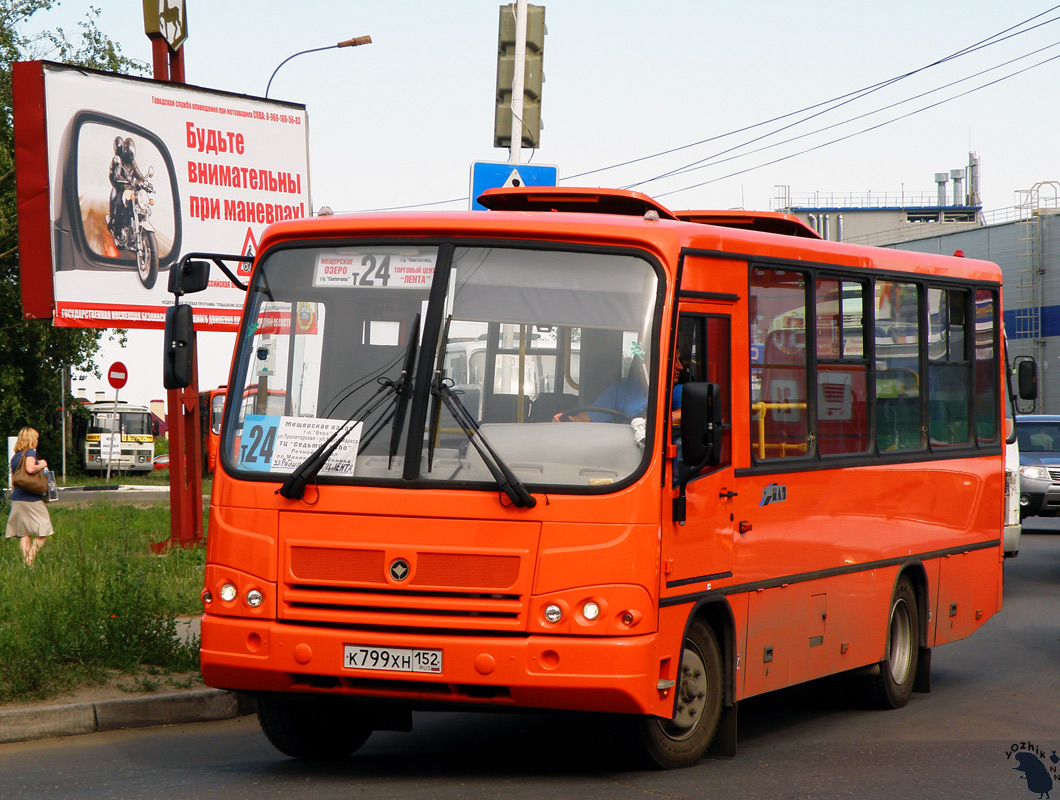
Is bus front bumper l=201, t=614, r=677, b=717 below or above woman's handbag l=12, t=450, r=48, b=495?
below

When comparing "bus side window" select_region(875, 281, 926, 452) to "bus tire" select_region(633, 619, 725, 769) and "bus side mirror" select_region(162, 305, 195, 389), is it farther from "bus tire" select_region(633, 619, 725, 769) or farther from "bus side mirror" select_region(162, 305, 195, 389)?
"bus side mirror" select_region(162, 305, 195, 389)

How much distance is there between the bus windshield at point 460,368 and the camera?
22.3ft

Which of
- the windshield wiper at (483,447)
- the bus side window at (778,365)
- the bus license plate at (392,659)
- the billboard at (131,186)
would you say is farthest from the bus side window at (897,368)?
the billboard at (131,186)

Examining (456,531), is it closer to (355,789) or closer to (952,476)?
(355,789)

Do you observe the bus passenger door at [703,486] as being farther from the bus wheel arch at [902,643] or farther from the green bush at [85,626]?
the green bush at [85,626]

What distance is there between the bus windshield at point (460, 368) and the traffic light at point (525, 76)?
837 cm

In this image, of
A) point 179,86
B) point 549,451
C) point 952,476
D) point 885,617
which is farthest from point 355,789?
point 179,86

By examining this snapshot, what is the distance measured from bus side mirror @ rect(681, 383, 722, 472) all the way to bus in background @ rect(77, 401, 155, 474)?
140 ft

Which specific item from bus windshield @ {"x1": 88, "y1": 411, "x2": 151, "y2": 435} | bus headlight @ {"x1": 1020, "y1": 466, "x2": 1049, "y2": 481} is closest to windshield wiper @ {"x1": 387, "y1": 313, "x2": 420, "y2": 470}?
bus headlight @ {"x1": 1020, "y1": 466, "x2": 1049, "y2": 481}

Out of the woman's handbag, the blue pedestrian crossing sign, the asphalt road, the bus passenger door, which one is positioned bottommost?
the asphalt road

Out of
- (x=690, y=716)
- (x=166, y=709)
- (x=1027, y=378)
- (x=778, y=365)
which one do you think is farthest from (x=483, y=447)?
(x=1027, y=378)

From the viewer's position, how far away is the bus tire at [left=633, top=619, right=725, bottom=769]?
279 inches

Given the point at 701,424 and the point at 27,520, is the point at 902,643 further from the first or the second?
the point at 27,520

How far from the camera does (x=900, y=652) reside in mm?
10062
